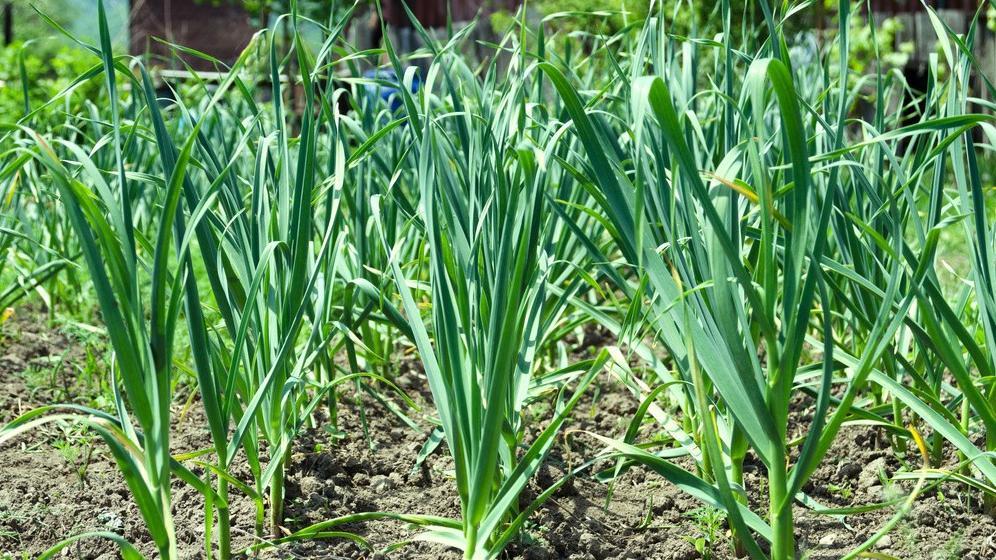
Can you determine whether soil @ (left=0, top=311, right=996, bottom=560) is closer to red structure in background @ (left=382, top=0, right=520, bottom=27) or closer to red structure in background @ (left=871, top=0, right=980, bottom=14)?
red structure in background @ (left=871, top=0, right=980, bottom=14)

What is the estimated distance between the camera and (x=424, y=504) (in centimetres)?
149

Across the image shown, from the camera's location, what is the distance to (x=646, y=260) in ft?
3.60

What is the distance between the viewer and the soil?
1.30m

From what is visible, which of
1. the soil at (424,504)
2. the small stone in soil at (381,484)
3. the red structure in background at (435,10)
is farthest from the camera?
the red structure in background at (435,10)

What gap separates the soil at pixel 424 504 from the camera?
1.30 meters

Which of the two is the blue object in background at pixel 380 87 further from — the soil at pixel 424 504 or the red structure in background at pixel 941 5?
the red structure in background at pixel 941 5

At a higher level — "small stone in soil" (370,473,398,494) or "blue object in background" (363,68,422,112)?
"blue object in background" (363,68,422,112)

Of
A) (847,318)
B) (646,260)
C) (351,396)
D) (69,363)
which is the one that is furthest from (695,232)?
(69,363)

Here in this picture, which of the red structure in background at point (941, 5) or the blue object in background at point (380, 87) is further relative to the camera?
the red structure in background at point (941, 5)

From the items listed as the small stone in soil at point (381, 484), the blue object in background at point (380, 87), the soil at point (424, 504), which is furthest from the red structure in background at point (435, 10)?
the small stone in soil at point (381, 484)

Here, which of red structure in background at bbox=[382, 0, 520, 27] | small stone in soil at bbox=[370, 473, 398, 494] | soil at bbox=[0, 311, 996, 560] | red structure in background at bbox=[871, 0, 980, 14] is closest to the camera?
soil at bbox=[0, 311, 996, 560]

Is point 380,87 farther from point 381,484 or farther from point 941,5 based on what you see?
point 941,5

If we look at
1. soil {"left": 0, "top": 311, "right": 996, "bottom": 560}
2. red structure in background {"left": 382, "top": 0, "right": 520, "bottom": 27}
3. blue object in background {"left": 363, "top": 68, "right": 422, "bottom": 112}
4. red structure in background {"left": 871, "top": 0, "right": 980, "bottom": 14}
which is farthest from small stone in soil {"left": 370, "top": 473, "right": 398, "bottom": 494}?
red structure in background {"left": 382, "top": 0, "right": 520, "bottom": 27}

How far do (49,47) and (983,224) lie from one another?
19.3 m
